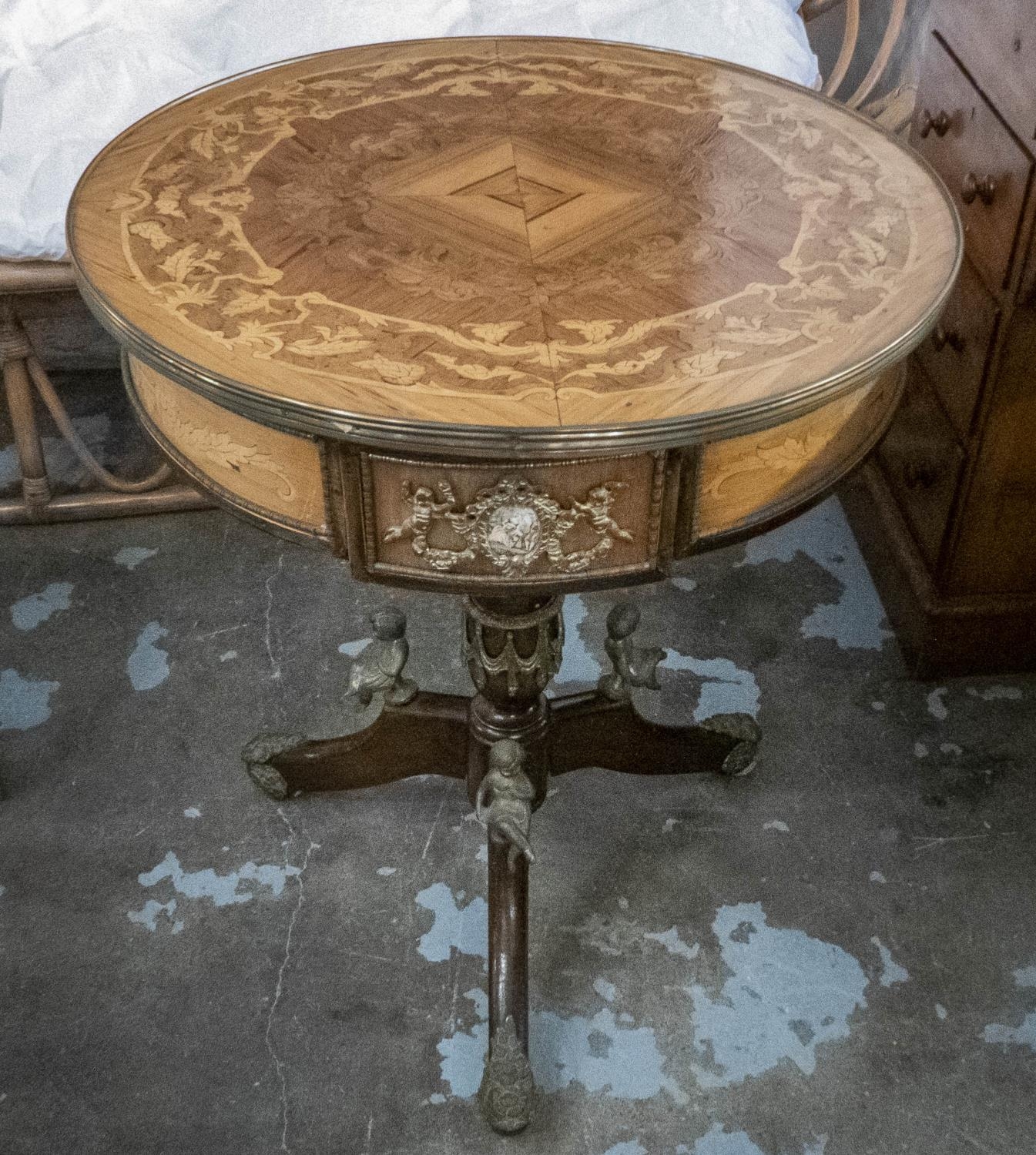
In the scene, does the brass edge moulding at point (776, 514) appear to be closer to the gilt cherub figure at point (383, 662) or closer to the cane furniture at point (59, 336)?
the gilt cherub figure at point (383, 662)

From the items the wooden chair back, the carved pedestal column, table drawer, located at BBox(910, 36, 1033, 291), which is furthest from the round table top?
the wooden chair back

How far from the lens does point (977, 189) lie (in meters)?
1.65

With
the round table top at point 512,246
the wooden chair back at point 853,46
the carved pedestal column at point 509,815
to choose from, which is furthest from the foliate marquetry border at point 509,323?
the wooden chair back at point 853,46

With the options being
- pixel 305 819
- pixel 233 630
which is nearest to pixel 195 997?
pixel 305 819

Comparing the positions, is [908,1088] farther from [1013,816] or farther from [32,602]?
[32,602]

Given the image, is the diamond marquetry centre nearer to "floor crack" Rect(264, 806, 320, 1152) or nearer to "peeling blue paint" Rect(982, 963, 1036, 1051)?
"floor crack" Rect(264, 806, 320, 1152)

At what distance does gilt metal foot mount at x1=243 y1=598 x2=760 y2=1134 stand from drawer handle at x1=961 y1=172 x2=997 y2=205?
69 cm

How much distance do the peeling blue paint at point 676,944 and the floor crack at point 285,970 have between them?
430 millimetres

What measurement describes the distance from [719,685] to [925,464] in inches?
17.3

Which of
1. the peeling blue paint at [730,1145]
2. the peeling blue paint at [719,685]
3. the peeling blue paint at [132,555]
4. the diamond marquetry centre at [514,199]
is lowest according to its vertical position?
the peeling blue paint at [132,555]

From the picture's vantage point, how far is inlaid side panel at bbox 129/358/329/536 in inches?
43.0

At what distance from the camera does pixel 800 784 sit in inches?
69.1

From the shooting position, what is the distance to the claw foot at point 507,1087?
1342 mm

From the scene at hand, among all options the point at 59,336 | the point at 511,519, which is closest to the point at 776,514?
the point at 511,519
